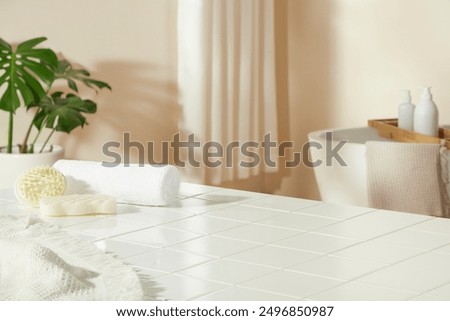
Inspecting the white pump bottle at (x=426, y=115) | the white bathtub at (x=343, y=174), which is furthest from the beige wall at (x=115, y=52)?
the white pump bottle at (x=426, y=115)

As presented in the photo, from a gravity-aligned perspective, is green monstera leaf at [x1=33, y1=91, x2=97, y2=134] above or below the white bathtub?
above

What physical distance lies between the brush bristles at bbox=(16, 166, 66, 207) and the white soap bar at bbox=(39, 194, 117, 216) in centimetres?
5

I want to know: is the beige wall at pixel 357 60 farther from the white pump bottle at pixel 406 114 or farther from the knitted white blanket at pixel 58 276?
the knitted white blanket at pixel 58 276

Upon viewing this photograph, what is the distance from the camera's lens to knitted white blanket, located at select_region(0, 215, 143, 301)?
116 centimetres

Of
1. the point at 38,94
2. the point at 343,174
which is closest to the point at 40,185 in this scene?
the point at 38,94

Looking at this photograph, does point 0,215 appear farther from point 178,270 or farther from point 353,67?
point 353,67

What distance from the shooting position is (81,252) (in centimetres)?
141

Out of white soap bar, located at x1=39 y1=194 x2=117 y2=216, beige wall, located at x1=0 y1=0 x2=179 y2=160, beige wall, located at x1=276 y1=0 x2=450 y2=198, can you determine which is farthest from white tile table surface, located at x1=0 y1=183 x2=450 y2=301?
beige wall, located at x1=276 y1=0 x2=450 y2=198

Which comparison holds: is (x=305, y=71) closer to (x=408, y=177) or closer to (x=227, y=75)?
(x=227, y=75)

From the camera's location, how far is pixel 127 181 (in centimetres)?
180

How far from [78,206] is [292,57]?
3.04 m

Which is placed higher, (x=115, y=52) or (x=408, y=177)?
(x=115, y=52)

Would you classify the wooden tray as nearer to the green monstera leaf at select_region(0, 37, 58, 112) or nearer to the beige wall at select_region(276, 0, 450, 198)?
the beige wall at select_region(276, 0, 450, 198)

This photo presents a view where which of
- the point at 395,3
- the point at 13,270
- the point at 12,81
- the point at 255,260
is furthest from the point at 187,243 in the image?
the point at 395,3
